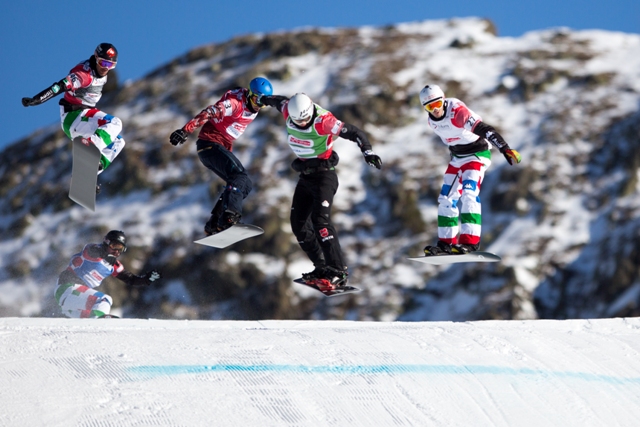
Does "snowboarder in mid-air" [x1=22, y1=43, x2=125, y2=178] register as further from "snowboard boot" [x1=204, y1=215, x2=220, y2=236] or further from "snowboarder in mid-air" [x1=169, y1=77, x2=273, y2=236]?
"snowboard boot" [x1=204, y1=215, x2=220, y2=236]

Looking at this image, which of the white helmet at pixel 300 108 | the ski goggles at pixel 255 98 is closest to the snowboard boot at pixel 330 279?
the white helmet at pixel 300 108

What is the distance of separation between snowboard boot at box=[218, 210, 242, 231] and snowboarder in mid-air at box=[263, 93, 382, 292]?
76 centimetres

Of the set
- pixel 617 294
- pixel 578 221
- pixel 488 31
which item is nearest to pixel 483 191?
pixel 578 221

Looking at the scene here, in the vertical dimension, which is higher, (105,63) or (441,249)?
(105,63)

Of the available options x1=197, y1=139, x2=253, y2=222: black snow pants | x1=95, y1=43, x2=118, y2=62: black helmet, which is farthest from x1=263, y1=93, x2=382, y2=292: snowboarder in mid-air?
x1=95, y1=43, x2=118, y2=62: black helmet

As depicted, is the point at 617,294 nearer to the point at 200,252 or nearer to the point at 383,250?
the point at 383,250

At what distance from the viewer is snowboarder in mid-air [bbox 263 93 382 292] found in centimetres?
1043

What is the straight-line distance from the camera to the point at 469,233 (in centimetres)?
1091

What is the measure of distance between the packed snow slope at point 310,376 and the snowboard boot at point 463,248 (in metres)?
1.39

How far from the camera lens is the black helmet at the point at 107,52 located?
1166cm

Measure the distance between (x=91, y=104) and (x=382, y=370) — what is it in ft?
21.7

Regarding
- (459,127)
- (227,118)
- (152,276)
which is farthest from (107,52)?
(459,127)

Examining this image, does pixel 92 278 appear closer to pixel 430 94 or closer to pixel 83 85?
pixel 83 85

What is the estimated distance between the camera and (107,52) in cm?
1170
